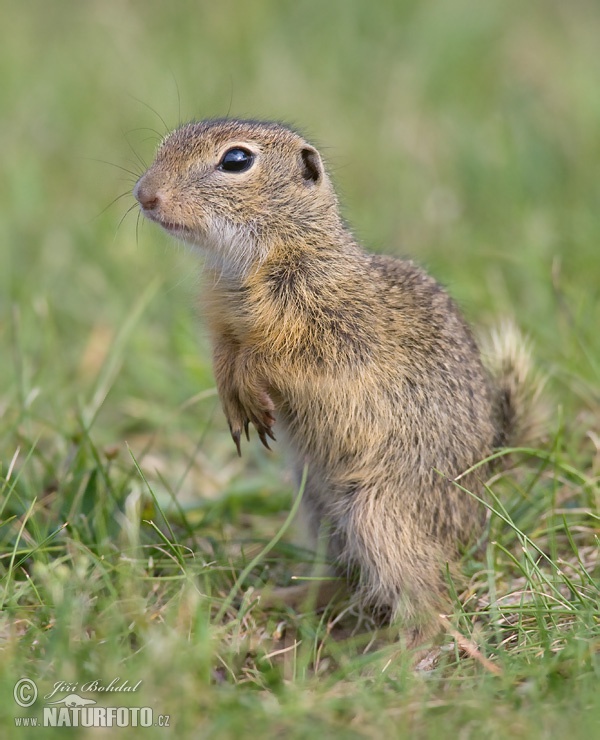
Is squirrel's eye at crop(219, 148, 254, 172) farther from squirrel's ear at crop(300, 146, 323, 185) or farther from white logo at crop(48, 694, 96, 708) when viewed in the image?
white logo at crop(48, 694, 96, 708)

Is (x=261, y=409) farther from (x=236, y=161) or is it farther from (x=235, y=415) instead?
(x=236, y=161)

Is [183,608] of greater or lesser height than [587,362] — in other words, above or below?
below

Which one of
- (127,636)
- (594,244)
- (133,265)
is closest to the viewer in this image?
(127,636)

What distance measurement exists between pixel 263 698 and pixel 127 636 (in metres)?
0.57

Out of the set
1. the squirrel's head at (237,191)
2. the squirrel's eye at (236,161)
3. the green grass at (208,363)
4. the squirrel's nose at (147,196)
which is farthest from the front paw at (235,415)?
the squirrel's eye at (236,161)

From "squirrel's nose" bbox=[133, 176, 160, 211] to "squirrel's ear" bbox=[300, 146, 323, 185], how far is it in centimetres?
73

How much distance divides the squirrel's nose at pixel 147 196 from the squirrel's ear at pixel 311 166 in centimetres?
73

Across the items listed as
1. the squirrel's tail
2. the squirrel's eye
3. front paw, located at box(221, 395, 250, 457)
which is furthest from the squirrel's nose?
the squirrel's tail

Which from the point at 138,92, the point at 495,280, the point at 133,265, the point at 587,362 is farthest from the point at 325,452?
the point at 138,92

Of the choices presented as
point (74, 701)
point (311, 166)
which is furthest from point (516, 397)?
point (74, 701)

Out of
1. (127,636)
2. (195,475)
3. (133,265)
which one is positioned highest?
(133,265)

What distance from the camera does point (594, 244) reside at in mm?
6539

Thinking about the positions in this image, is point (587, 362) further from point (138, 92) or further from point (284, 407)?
point (138, 92)

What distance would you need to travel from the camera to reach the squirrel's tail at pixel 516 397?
15.0 ft
